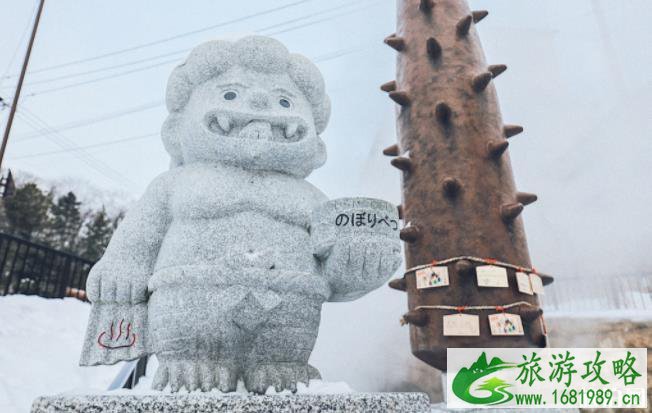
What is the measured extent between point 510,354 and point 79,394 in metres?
2.16

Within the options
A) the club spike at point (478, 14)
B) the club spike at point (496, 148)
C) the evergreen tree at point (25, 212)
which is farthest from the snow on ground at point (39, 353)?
the evergreen tree at point (25, 212)

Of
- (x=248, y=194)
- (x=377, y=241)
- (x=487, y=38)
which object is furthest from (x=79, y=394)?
(x=487, y=38)

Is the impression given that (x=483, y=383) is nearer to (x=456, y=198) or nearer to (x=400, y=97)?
(x=456, y=198)

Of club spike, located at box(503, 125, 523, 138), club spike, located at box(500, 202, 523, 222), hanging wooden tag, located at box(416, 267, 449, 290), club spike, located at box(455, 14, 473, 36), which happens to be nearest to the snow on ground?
hanging wooden tag, located at box(416, 267, 449, 290)

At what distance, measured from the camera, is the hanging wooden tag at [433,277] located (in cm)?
254

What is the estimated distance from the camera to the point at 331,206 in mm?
1682

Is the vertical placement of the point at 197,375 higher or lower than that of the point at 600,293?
lower

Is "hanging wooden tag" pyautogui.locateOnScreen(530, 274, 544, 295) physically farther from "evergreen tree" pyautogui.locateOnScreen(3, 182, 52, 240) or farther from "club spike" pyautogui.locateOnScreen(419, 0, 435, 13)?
"evergreen tree" pyautogui.locateOnScreen(3, 182, 52, 240)

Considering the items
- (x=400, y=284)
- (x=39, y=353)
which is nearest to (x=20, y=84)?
(x=39, y=353)

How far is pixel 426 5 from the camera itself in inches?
139

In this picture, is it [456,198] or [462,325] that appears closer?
[462,325]

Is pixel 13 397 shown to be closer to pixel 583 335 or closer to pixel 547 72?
pixel 583 335

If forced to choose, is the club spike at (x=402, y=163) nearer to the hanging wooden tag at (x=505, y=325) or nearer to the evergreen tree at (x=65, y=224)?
the hanging wooden tag at (x=505, y=325)

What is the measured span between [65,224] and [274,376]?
2009 centimetres
